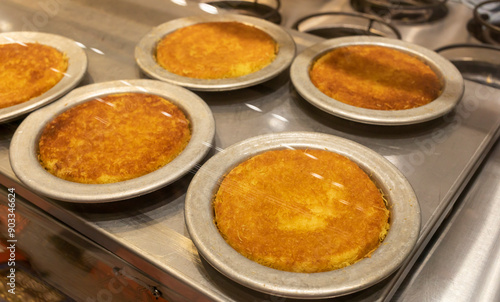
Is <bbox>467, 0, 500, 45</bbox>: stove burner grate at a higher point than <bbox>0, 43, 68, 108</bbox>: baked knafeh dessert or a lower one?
higher

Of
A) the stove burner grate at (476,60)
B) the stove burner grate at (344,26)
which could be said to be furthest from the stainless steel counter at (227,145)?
the stove burner grate at (344,26)

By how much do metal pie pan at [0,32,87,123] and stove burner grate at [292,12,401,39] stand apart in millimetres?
964

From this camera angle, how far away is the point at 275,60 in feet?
4.30

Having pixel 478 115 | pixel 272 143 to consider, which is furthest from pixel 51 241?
pixel 478 115

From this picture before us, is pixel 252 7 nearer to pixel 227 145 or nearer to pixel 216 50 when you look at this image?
pixel 216 50

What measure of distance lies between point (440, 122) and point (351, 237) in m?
0.56

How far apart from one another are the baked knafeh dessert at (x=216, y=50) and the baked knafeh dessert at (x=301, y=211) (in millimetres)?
420

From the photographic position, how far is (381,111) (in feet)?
3.64

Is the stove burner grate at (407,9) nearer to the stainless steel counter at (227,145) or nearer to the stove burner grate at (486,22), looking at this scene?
the stove burner grate at (486,22)

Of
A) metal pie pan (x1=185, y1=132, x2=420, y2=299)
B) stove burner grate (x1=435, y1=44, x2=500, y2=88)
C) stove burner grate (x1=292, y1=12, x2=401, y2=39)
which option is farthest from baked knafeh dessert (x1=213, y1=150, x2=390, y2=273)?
stove burner grate (x1=292, y1=12, x2=401, y2=39)

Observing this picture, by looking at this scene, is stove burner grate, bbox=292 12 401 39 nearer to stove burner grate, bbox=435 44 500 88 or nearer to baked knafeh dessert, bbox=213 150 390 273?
stove burner grate, bbox=435 44 500 88

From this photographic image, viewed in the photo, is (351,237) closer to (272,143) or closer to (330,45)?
(272,143)

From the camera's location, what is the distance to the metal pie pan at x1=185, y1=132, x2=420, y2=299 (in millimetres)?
709

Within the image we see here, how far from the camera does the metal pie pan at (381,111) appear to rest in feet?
3.57
